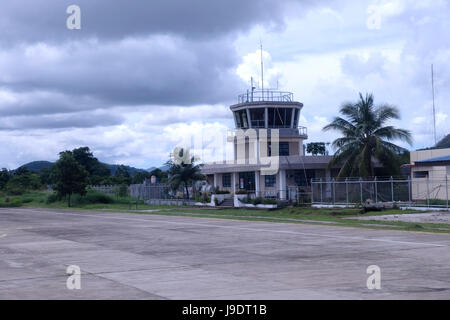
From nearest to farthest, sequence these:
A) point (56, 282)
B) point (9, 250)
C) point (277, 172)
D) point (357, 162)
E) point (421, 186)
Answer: point (56, 282) < point (9, 250) < point (421, 186) < point (357, 162) < point (277, 172)

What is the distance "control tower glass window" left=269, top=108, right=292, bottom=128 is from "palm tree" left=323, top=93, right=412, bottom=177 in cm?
999

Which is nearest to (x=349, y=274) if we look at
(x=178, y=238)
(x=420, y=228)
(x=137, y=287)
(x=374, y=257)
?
(x=374, y=257)

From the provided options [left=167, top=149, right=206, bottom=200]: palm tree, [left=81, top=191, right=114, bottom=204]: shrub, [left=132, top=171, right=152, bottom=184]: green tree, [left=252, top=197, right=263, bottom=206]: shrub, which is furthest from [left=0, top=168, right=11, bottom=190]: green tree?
[left=252, top=197, right=263, bottom=206]: shrub

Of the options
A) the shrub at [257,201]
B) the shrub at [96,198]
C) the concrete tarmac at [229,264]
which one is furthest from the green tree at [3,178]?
the concrete tarmac at [229,264]

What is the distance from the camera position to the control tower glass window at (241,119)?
185 feet

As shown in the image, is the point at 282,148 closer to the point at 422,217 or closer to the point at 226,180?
the point at 226,180

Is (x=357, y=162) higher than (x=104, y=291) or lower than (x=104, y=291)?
higher

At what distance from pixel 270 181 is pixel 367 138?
10.1 metres

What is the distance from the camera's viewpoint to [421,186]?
137 ft

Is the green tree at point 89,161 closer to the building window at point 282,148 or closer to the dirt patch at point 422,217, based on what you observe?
the building window at point 282,148

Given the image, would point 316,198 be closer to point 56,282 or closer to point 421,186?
point 421,186

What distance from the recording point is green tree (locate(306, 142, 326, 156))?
62400mm

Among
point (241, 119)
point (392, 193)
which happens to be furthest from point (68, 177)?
point (392, 193)

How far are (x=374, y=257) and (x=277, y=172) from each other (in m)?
35.4
